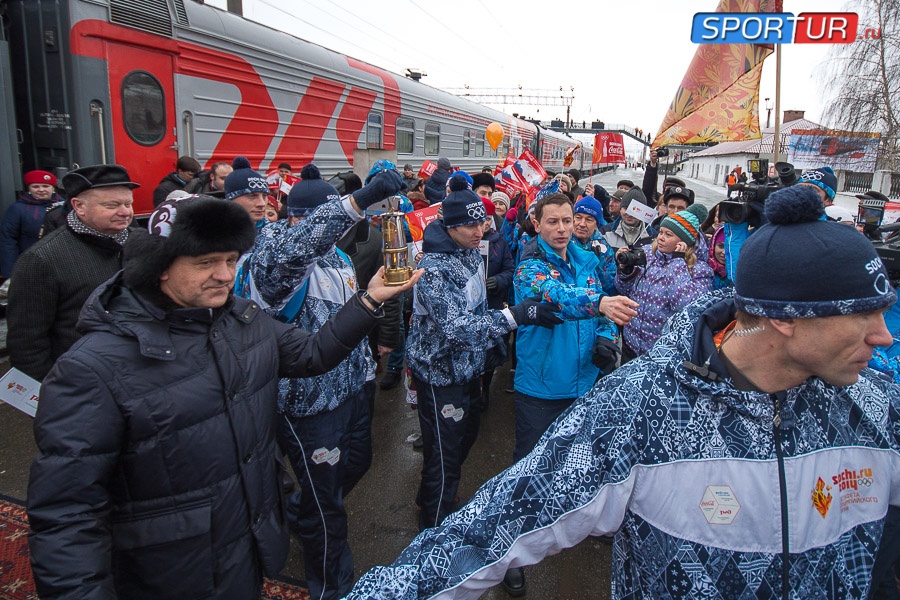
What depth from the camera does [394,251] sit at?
7.19ft

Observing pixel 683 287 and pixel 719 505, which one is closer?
pixel 719 505

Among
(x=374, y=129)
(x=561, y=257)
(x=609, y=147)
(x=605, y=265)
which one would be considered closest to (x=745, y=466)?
(x=561, y=257)

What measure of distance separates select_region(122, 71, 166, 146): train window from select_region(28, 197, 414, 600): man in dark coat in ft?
17.0

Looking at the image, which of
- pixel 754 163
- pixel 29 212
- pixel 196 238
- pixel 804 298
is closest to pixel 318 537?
pixel 196 238

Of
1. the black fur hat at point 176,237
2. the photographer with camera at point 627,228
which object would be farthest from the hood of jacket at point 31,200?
the photographer with camera at point 627,228

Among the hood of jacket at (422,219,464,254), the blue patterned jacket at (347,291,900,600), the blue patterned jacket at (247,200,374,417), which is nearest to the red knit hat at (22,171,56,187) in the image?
the blue patterned jacket at (247,200,374,417)

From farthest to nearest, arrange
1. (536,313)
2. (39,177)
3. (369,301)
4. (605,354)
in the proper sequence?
(39,177) → (605,354) → (536,313) → (369,301)

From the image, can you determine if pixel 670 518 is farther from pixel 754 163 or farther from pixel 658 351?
pixel 754 163

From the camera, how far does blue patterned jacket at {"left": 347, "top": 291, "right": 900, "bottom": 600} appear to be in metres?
1.22

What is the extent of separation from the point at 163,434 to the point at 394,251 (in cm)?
105

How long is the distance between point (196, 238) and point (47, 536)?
940 mm

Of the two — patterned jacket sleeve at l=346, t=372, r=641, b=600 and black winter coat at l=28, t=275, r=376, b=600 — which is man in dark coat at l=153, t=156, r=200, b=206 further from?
patterned jacket sleeve at l=346, t=372, r=641, b=600

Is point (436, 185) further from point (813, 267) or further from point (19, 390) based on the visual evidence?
point (813, 267)

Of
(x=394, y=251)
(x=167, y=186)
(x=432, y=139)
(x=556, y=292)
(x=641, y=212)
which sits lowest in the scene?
(x=556, y=292)
